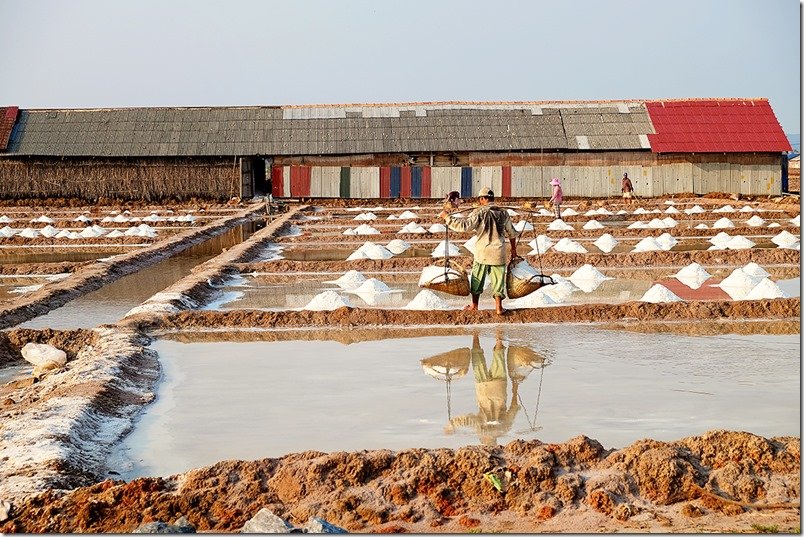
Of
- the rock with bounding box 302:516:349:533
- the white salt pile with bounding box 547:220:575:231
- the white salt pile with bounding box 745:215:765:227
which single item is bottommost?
the rock with bounding box 302:516:349:533

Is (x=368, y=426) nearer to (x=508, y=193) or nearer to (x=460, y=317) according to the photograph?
(x=460, y=317)

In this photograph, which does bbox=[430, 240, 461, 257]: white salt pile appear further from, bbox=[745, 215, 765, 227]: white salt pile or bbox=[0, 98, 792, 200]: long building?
bbox=[0, 98, 792, 200]: long building

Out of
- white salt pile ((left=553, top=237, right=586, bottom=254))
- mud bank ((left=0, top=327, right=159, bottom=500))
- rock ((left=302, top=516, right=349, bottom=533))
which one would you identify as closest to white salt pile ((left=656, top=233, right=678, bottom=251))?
white salt pile ((left=553, top=237, right=586, bottom=254))

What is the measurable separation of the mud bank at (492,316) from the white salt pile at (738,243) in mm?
4952

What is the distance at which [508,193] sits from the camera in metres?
23.6

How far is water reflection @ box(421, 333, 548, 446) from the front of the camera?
4.66 meters

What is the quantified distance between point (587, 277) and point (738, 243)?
12.1 ft

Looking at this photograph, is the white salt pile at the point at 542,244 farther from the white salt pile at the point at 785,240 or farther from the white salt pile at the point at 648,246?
the white salt pile at the point at 785,240

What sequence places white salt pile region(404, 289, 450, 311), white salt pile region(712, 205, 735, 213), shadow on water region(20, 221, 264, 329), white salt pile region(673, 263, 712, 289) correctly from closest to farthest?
1. white salt pile region(404, 289, 450, 311)
2. shadow on water region(20, 221, 264, 329)
3. white salt pile region(673, 263, 712, 289)
4. white salt pile region(712, 205, 735, 213)

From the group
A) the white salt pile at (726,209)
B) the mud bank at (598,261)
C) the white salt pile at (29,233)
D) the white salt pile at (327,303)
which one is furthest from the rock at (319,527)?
the white salt pile at (726,209)

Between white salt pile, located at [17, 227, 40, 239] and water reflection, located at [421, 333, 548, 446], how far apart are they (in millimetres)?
11301

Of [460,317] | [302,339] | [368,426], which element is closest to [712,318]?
[460,317]

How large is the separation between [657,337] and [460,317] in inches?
58.9

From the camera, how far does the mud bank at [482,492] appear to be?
354 centimetres
